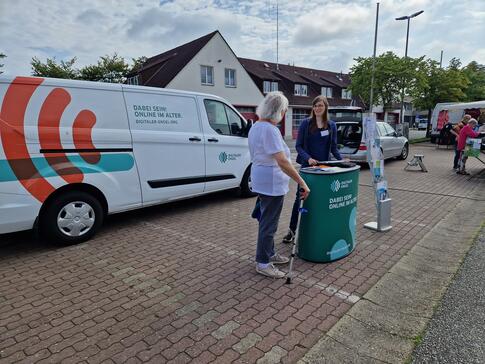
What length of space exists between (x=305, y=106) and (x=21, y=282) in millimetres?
30785

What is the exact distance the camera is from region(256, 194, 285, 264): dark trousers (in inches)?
132

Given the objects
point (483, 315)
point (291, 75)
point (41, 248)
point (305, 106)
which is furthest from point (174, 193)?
point (291, 75)

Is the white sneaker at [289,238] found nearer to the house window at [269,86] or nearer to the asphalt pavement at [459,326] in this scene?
the asphalt pavement at [459,326]

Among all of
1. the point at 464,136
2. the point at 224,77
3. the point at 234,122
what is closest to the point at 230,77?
the point at 224,77

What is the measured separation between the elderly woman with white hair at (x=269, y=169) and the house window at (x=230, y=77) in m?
24.5

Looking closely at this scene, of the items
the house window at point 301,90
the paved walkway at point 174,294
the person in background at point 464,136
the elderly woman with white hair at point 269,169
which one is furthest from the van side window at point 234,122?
the house window at point 301,90

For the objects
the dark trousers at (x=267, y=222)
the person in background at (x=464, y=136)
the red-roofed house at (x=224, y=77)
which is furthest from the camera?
the red-roofed house at (x=224, y=77)

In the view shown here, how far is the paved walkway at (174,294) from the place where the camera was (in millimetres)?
2467

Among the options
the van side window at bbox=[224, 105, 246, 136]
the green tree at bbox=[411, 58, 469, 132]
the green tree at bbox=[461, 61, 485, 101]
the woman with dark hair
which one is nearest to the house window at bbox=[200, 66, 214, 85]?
the green tree at bbox=[411, 58, 469, 132]

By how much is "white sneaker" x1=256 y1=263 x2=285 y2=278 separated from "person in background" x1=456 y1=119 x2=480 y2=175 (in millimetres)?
8945

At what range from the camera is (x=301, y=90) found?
112ft

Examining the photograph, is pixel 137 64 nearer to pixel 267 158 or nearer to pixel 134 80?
pixel 134 80

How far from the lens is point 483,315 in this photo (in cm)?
276

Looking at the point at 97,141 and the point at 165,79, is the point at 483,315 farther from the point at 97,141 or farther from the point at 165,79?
the point at 165,79
